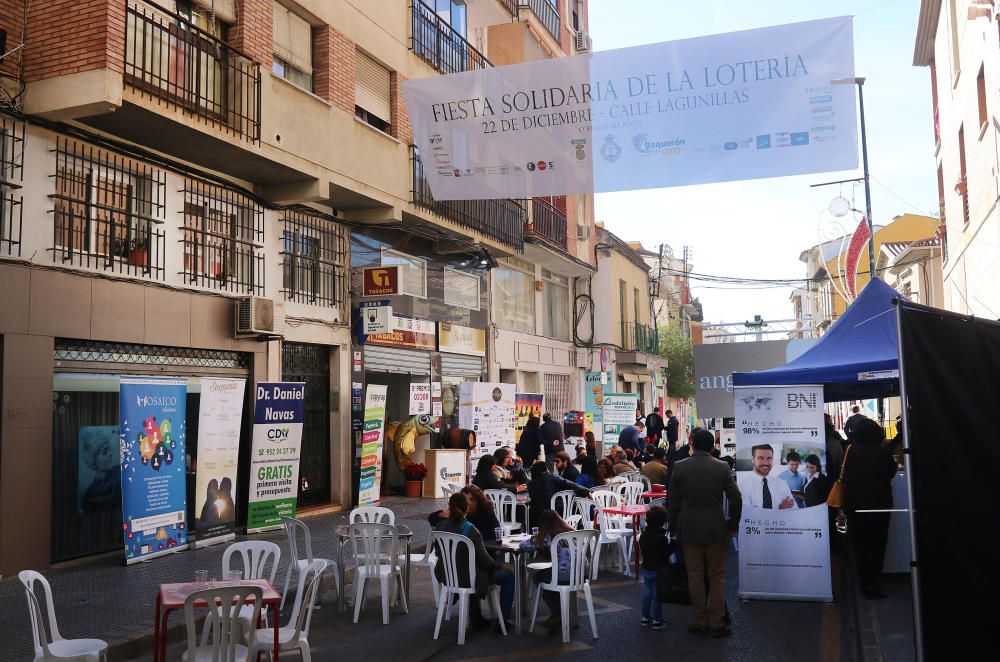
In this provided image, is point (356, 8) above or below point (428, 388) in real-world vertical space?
above

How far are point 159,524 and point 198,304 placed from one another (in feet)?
10.5

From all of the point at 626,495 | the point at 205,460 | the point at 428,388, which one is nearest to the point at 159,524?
the point at 205,460

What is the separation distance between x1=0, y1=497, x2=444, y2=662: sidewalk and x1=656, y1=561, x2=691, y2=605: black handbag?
4307 mm

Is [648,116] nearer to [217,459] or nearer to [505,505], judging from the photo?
[505,505]

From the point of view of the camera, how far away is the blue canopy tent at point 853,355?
30.3ft

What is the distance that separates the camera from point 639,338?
114 ft

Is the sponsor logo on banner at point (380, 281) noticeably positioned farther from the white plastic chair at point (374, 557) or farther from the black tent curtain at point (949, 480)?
the black tent curtain at point (949, 480)

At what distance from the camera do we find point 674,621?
26.6 feet

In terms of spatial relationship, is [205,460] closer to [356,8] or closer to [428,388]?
[428,388]

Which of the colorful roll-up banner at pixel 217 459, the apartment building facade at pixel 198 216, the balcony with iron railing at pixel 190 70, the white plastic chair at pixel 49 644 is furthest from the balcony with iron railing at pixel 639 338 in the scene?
the white plastic chair at pixel 49 644

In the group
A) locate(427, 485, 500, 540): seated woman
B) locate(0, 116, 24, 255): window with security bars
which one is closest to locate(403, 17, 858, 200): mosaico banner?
locate(427, 485, 500, 540): seated woman

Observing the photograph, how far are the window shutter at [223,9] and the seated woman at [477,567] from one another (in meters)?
8.67

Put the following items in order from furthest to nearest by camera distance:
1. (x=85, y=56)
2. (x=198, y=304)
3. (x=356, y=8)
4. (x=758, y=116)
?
(x=356, y=8) < (x=198, y=304) < (x=85, y=56) < (x=758, y=116)

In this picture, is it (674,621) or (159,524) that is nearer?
(674,621)
